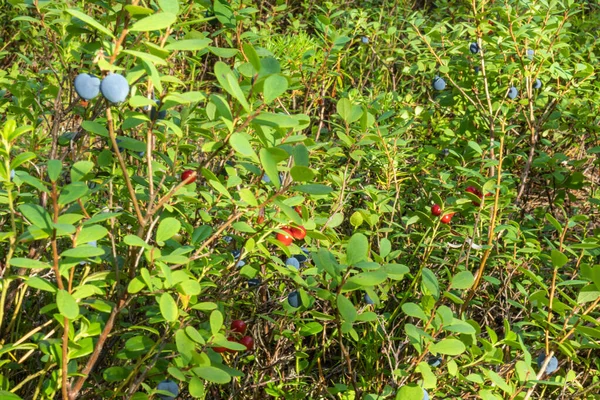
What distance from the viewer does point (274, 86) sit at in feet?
3.32

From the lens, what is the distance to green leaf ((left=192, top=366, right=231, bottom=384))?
108 centimetres

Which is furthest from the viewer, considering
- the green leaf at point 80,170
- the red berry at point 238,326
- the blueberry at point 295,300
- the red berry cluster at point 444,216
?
the red berry cluster at point 444,216

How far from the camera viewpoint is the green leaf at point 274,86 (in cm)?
100

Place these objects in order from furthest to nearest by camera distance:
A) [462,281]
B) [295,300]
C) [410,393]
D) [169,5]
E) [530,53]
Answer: [530,53] < [295,300] < [462,281] < [410,393] < [169,5]

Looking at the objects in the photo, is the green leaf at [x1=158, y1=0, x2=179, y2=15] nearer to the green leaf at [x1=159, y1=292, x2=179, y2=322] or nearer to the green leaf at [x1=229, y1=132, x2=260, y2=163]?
the green leaf at [x1=229, y1=132, x2=260, y2=163]

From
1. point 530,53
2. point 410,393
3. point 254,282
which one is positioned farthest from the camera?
point 530,53

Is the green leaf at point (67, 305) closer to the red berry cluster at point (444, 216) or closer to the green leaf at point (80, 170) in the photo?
the green leaf at point (80, 170)

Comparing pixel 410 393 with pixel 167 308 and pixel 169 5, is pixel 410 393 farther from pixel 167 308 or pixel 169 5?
pixel 169 5

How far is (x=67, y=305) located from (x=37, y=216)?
14cm

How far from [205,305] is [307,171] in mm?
347

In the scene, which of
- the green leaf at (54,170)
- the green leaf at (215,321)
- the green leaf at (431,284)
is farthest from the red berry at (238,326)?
the green leaf at (54,170)

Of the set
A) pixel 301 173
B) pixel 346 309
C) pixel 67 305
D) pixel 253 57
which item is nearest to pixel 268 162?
pixel 301 173

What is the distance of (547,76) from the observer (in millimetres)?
2609

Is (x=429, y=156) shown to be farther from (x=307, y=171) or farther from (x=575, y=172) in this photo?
(x=307, y=171)
